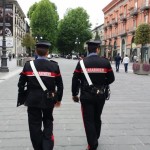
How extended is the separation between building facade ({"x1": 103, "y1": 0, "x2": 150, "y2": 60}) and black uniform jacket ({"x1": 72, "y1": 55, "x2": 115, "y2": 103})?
42.3m

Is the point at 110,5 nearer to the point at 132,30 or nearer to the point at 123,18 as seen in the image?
the point at 123,18

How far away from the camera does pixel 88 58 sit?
17.0ft

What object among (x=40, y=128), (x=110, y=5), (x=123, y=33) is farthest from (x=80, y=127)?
(x=110, y=5)

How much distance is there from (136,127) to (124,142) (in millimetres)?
1223

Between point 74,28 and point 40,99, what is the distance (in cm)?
8181

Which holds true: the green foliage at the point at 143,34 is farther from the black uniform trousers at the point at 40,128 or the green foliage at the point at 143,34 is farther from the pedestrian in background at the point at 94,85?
the black uniform trousers at the point at 40,128

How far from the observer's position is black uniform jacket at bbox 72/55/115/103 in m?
5.13

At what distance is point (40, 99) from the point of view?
465 cm

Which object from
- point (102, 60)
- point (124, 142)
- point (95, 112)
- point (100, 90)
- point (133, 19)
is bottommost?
point (124, 142)

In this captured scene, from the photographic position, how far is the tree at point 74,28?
3381 inches

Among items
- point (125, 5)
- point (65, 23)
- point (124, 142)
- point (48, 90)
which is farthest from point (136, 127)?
point (65, 23)

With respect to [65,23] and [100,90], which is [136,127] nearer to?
[100,90]

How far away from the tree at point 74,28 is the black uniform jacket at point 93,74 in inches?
3187

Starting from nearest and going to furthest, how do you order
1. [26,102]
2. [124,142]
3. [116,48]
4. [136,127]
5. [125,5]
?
[26,102] < [124,142] < [136,127] < [125,5] < [116,48]
